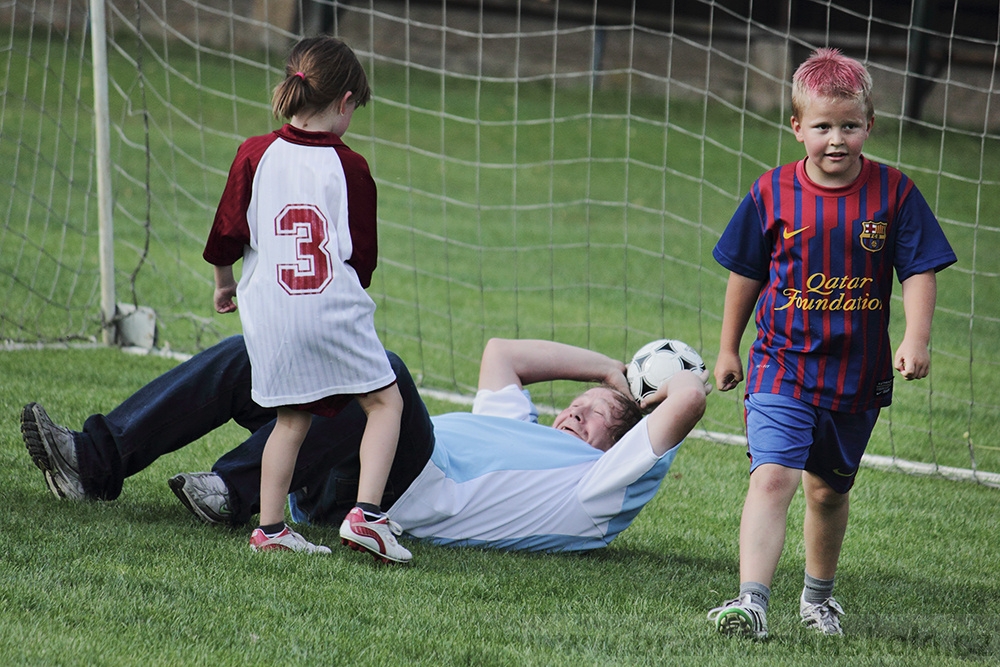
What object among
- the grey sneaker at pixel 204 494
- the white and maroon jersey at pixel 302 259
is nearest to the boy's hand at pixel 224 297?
the white and maroon jersey at pixel 302 259

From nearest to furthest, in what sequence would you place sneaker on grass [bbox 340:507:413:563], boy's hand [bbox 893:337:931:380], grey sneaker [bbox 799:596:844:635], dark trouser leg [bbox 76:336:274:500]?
boy's hand [bbox 893:337:931:380]
grey sneaker [bbox 799:596:844:635]
sneaker on grass [bbox 340:507:413:563]
dark trouser leg [bbox 76:336:274:500]

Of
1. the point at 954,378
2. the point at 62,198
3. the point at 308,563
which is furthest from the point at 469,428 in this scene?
the point at 62,198

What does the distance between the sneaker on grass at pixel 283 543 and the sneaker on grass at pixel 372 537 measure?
0.09 meters

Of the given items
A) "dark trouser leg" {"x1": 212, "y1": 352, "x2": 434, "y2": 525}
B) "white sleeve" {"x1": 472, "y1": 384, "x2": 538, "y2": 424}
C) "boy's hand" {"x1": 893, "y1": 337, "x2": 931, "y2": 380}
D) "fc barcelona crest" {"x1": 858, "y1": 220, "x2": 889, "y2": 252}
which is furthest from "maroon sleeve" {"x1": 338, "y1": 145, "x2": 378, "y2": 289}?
"boy's hand" {"x1": 893, "y1": 337, "x2": 931, "y2": 380}

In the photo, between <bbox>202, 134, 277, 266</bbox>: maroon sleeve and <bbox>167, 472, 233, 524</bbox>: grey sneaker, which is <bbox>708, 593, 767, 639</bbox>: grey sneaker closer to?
<bbox>167, 472, 233, 524</bbox>: grey sneaker

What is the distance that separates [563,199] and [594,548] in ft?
28.3

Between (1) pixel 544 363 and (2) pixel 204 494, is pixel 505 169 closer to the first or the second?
(1) pixel 544 363

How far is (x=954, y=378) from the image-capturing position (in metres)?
6.67

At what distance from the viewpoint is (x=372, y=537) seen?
2.98 meters

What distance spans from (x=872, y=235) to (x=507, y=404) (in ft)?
4.38

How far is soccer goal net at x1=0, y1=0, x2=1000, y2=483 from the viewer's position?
6.14m

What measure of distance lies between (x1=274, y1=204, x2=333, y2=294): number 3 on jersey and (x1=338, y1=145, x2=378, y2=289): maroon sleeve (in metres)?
0.09

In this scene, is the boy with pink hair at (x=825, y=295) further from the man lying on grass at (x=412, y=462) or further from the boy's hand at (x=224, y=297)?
the boy's hand at (x=224, y=297)

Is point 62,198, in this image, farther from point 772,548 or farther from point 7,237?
point 772,548
